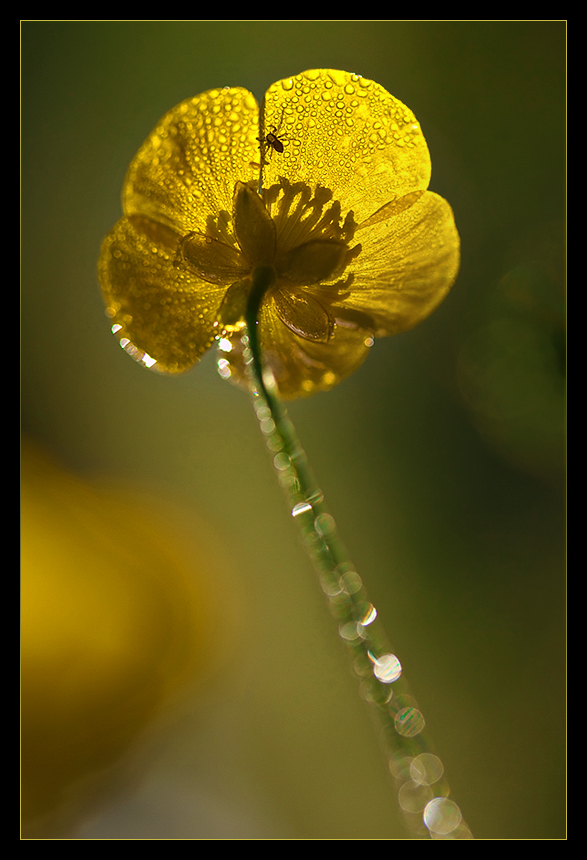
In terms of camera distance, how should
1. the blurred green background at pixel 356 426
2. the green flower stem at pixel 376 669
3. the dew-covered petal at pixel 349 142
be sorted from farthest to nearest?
the blurred green background at pixel 356 426, the dew-covered petal at pixel 349 142, the green flower stem at pixel 376 669

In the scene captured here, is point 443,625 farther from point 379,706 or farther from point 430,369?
point 379,706

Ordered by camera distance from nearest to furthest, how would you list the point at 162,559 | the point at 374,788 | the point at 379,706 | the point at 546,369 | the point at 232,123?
the point at 379,706, the point at 232,123, the point at 374,788, the point at 546,369, the point at 162,559

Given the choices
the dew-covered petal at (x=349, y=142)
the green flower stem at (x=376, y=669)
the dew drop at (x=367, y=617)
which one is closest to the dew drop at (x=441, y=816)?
the green flower stem at (x=376, y=669)

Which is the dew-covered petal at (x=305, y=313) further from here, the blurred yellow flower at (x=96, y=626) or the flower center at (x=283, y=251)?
the blurred yellow flower at (x=96, y=626)

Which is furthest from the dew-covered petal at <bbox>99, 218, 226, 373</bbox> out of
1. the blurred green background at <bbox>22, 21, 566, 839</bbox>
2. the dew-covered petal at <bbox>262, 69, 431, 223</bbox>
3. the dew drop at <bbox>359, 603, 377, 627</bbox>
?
the blurred green background at <bbox>22, 21, 566, 839</bbox>

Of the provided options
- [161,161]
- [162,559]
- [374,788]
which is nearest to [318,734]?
[374,788]

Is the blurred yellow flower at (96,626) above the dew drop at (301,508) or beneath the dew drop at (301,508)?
beneath

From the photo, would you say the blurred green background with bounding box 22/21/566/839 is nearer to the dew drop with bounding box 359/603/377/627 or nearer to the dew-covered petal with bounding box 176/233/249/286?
the dew-covered petal with bounding box 176/233/249/286
